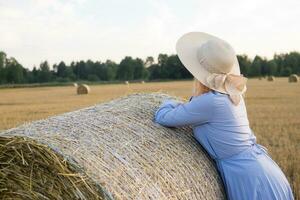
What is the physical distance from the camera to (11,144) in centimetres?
316

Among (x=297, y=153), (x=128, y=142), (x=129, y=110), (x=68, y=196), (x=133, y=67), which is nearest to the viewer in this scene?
(x=68, y=196)

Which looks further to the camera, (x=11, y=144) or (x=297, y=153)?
(x=297, y=153)

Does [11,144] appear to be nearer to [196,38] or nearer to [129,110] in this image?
[129,110]

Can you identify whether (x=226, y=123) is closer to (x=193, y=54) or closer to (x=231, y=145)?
(x=231, y=145)

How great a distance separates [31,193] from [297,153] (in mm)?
5084

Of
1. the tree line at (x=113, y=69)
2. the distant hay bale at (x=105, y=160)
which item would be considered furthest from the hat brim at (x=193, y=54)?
the tree line at (x=113, y=69)

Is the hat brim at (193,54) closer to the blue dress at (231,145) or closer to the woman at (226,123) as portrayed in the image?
the woman at (226,123)

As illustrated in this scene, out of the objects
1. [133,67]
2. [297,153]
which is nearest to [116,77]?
[133,67]

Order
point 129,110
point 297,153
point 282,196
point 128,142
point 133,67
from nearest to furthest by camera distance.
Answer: point 128,142, point 282,196, point 129,110, point 297,153, point 133,67

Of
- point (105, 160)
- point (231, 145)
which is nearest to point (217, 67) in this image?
point (231, 145)

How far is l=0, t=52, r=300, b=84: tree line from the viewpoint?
74.8 m

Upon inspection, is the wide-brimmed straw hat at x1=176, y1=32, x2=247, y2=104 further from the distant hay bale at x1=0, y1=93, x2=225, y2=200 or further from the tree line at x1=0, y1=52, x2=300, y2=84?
the tree line at x1=0, y1=52, x2=300, y2=84

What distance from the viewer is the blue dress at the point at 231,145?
3.64 meters

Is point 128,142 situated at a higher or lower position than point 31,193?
higher
